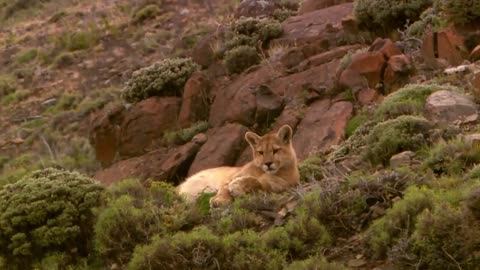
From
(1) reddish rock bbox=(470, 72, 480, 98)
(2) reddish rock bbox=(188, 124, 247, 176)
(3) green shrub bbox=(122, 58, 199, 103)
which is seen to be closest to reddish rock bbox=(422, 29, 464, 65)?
(1) reddish rock bbox=(470, 72, 480, 98)

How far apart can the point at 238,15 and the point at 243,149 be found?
8.78 metres

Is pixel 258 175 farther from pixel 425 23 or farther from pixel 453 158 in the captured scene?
pixel 425 23

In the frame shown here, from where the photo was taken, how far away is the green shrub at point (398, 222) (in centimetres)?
828

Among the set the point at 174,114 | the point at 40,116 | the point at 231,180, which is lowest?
the point at 40,116

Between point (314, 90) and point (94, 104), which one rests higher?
point (314, 90)

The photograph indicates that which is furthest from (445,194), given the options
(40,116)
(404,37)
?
(40,116)

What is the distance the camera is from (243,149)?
17406 mm

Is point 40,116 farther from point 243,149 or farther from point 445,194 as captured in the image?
point 445,194

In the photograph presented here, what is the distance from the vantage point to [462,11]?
53.5 feet

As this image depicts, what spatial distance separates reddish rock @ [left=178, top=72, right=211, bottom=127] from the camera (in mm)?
19812

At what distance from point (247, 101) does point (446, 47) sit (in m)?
4.59

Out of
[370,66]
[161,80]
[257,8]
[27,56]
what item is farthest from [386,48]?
[27,56]

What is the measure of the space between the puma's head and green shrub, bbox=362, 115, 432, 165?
1.20 metres

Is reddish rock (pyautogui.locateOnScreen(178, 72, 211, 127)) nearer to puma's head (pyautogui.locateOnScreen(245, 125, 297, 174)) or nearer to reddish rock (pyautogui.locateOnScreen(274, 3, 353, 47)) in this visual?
reddish rock (pyautogui.locateOnScreen(274, 3, 353, 47))
